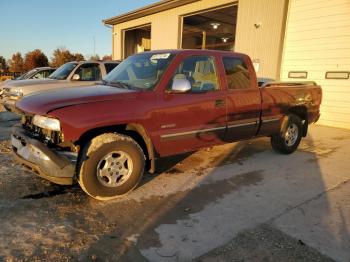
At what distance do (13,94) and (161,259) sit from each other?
7.98 m

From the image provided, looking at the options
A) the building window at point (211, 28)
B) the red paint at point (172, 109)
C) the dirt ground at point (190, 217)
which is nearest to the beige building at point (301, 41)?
the building window at point (211, 28)

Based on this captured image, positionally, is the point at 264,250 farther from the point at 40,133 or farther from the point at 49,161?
the point at 40,133

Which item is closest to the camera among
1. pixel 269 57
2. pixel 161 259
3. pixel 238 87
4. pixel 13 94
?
pixel 161 259

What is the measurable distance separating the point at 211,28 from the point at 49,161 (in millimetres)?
18771

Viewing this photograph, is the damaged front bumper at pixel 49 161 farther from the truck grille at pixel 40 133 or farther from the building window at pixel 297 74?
the building window at pixel 297 74

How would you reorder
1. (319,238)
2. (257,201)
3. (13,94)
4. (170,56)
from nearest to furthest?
(319,238), (257,201), (170,56), (13,94)

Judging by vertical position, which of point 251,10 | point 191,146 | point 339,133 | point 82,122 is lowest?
point 339,133

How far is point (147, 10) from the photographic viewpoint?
16953 millimetres

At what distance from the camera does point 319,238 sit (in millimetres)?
3248

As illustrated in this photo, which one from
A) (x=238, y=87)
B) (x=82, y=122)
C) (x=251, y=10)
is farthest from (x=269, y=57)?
(x=82, y=122)

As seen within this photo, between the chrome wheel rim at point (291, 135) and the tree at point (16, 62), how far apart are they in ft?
196

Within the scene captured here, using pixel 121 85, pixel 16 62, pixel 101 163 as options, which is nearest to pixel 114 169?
pixel 101 163

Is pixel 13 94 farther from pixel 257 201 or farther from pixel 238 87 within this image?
pixel 257 201

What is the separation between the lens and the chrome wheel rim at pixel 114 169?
12.7 feet
